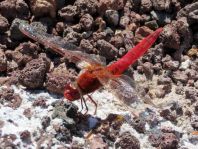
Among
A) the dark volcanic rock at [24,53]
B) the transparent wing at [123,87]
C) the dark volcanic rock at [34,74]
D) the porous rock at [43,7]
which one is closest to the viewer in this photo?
the transparent wing at [123,87]

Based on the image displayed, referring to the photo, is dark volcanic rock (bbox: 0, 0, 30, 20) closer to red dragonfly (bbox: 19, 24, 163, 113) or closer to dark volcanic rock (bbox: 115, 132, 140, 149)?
red dragonfly (bbox: 19, 24, 163, 113)

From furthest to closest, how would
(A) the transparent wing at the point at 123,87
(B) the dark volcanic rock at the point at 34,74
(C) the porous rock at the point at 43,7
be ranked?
(C) the porous rock at the point at 43,7 → (B) the dark volcanic rock at the point at 34,74 → (A) the transparent wing at the point at 123,87

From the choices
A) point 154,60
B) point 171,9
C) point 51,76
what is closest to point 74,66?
point 51,76

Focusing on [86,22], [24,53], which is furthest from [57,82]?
[86,22]

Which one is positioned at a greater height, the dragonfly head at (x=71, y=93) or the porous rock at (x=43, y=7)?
the porous rock at (x=43, y=7)

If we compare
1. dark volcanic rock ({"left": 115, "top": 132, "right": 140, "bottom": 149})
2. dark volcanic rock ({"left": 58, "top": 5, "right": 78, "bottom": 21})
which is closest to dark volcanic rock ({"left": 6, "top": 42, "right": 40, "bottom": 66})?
dark volcanic rock ({"left": 58, "top": 5, "right": 78, "bottom": 21})

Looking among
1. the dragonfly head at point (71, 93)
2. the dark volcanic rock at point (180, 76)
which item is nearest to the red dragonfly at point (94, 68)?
the dragonfly head at point (71, 93)

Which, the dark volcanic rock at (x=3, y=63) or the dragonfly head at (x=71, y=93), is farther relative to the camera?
the dark volcanic rock at (x=3, y=63)

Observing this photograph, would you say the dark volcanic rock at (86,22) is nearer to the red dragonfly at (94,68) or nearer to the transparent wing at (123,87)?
the red dragonfly at (94,68)
